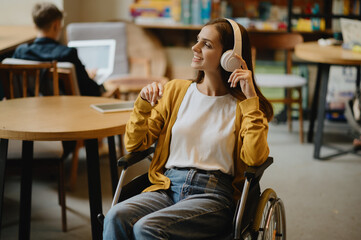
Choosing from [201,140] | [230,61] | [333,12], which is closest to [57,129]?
[201,140]

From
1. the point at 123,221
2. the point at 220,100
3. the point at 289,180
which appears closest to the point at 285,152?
the point at 289,180

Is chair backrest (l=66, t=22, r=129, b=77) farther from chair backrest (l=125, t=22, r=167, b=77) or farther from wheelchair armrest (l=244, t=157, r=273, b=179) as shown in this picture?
wheelchair armrest (l=244, t=157, r=273, b=179)

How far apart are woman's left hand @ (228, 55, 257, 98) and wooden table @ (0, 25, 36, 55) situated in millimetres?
1817

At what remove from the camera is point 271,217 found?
1578 mm

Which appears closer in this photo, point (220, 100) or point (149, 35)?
point (220, 100)

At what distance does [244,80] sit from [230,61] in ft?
0.26

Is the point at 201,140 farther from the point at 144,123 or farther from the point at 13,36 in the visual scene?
the point at 13,36

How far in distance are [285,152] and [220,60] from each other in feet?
7.29

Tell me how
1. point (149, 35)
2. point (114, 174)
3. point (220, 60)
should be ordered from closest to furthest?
point (220, 60) → point (114, 174) → point (149, 35)

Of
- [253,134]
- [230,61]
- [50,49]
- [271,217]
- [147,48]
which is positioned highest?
[230,61]

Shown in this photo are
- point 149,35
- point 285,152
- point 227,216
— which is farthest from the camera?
point 149,35

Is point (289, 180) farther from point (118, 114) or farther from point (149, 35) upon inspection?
point (149, 35)

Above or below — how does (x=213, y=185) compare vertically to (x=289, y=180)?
above

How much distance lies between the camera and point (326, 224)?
2.54 metres
